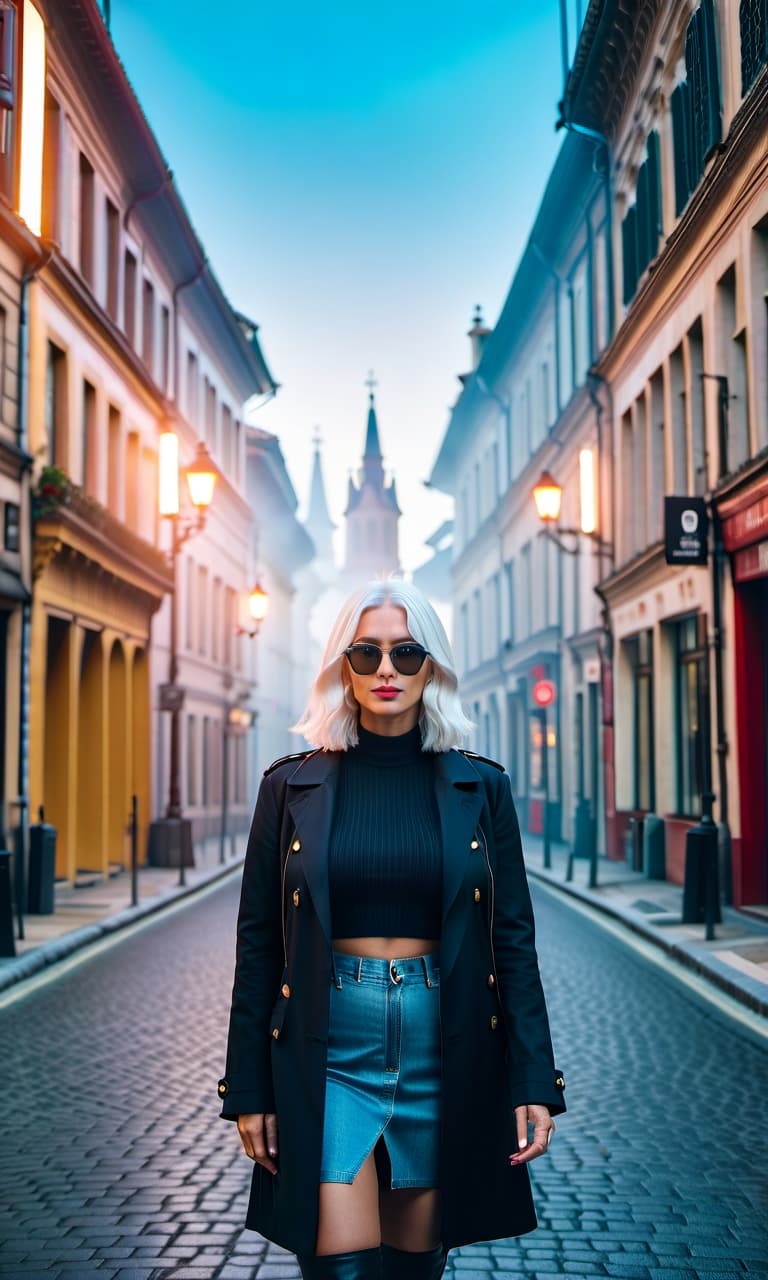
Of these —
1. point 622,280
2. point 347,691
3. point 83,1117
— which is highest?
point 622,280

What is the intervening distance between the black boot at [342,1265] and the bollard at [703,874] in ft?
32.8

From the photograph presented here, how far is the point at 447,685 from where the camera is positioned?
345cm

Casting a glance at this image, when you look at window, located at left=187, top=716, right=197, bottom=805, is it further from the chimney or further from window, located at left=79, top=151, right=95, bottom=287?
the chimney

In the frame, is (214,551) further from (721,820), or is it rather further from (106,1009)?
(106,1009)

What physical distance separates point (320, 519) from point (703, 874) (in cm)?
14279

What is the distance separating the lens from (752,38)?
14.2 m

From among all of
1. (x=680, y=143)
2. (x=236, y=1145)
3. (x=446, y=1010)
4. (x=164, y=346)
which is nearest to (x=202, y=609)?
(x=164, y=346)

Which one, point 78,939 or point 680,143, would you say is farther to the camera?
point 680,143

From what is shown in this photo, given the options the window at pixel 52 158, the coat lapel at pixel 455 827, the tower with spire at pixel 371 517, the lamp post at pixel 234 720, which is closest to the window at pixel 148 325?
the lamp post at pixel 234 720

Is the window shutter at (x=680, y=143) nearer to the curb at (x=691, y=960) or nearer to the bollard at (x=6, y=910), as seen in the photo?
the curb at (x=691, y=960)

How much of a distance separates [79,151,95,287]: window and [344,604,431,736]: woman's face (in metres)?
A: 18.5

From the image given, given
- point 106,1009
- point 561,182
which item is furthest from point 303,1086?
point 561,182

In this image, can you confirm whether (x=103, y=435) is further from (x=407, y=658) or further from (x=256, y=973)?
(x=256, y=973)

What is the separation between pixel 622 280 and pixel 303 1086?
21.4m
